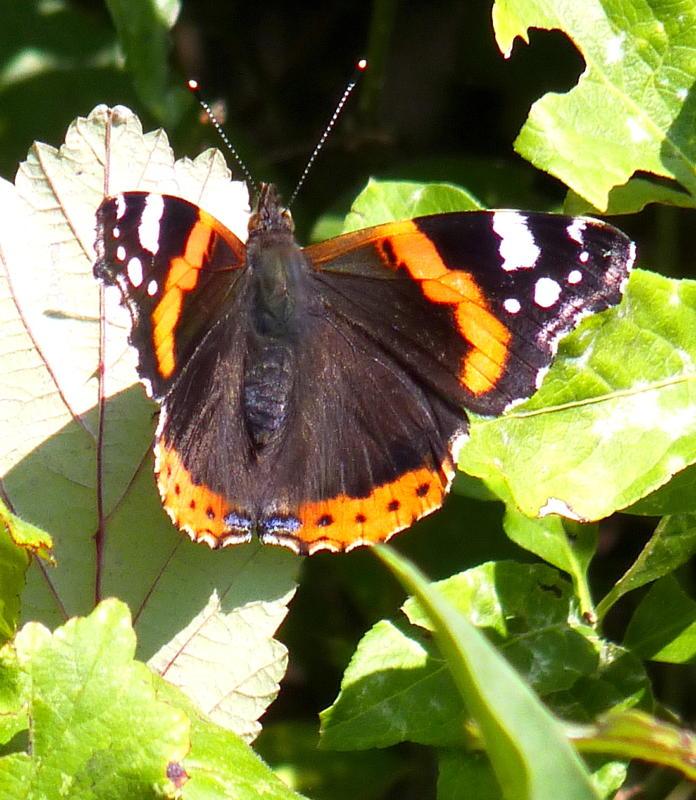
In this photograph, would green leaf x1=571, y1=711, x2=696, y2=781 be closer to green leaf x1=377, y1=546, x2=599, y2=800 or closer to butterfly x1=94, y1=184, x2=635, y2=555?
green leaf x1=377, y1=546, x2=599, y2=800

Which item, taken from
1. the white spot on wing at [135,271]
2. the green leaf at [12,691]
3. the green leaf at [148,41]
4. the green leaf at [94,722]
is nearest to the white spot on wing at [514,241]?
the white spot on wing at [135,271]

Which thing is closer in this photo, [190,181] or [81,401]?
[81,401]

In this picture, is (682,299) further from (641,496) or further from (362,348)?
(362,348)

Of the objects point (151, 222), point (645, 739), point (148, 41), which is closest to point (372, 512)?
point (151, 222)

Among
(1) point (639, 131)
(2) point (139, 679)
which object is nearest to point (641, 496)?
(1) point (639, 131)

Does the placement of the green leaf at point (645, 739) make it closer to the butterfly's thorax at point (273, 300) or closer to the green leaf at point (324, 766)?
the butterfly's thorax at point (273, 300)

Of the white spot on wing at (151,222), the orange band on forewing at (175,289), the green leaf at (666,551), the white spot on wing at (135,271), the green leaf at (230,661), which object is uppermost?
the white spot on wing at (151,222)

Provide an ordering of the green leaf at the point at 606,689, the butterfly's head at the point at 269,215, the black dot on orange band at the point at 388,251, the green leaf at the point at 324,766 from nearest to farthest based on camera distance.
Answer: the green leaf at the point at 606,689
the black dot on orange band at the point at 388,251
the butterfly's head at the point at 269,215
the green leaf at the point at 324,766
